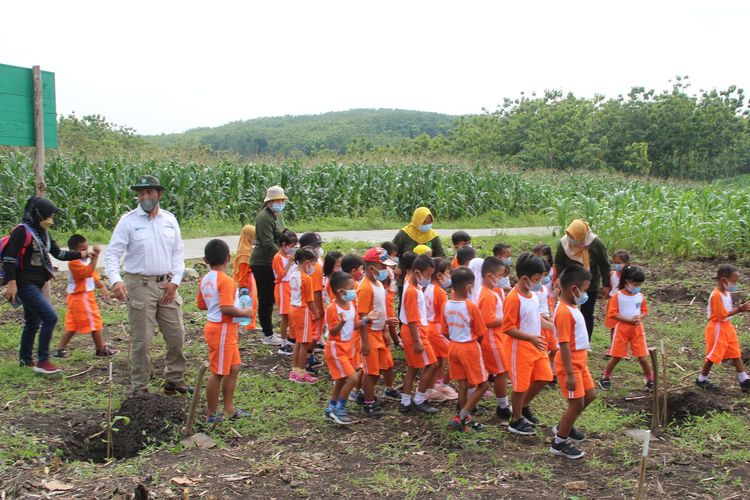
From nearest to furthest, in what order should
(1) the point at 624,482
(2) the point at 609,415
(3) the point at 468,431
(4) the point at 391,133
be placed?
(1) the point at 624,482 → (3) the point at 468,431 → (2) the point at 609,415 → (4) the point at 391,133

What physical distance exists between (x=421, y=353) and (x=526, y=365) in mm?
972

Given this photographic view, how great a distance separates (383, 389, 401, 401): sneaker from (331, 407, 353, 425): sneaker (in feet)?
2.74

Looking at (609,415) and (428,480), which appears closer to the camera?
(428,480)

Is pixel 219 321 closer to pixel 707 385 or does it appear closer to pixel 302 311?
pixel 302 311

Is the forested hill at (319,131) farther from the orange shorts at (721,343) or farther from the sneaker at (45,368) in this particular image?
the orange shorts at (721,343)

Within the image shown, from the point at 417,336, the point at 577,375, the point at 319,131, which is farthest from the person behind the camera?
the point at 319,131

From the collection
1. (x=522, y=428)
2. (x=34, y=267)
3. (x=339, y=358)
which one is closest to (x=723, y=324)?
(x=522, y=428)

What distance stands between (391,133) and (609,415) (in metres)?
67.4

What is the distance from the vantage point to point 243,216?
17391mm

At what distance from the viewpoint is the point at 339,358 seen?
5.84 m

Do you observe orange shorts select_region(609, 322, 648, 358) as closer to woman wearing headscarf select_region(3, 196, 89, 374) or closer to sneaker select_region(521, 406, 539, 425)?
sneaker select_region(521, 406, 539, 425)

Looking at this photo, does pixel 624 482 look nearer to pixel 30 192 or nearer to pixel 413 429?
pixel 413 429

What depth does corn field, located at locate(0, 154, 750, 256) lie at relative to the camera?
1379cm

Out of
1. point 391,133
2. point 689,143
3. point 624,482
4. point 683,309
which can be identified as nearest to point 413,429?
point 624,482
